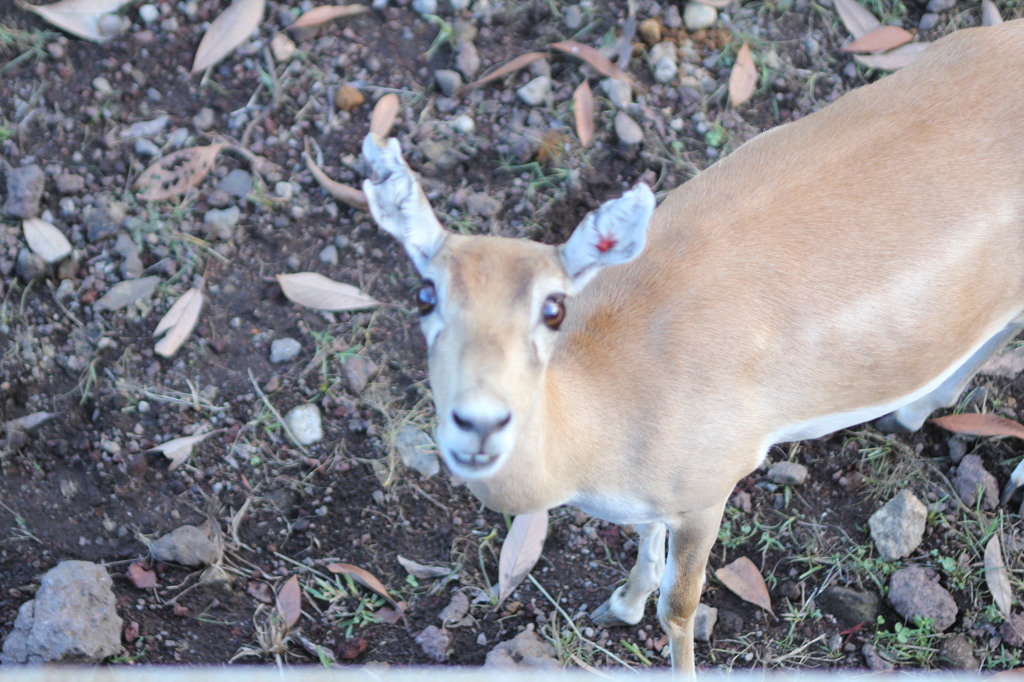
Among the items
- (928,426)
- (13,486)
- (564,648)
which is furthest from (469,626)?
(928,426)

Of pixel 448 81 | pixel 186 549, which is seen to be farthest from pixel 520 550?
pixel 448 81

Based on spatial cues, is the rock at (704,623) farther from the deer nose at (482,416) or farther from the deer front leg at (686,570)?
the deer nose at (482,416)

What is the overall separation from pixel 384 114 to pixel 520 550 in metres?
2.09

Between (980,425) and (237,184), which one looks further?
(237,184)

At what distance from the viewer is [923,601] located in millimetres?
3408

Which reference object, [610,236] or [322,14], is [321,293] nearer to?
[322,14]

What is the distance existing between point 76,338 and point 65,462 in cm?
54

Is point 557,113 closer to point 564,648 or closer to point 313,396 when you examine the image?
point 313,396

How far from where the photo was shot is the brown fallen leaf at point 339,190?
13.4 feet

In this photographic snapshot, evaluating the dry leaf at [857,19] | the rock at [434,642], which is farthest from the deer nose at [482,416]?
the dry leaf at [857,19]

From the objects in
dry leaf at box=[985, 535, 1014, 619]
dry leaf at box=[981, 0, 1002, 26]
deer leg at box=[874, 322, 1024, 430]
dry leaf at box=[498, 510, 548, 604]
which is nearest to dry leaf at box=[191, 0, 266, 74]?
dry leaf at box=[498, 510, 548, 604]

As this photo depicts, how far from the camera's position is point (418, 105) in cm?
433

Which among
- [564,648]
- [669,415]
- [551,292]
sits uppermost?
[551,292]

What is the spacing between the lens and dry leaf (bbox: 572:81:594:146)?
14.0 feet
